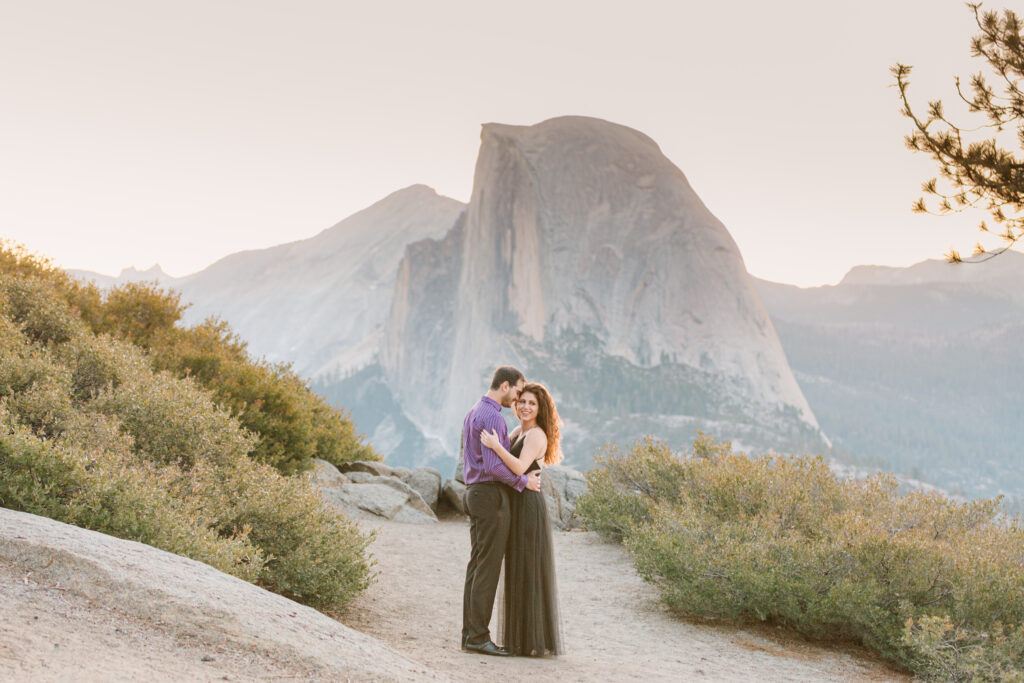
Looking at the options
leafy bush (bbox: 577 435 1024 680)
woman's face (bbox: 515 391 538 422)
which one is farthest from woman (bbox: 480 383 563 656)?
leafy bush (bbox: 577 435 1024 680)

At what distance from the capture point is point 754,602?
8867mm

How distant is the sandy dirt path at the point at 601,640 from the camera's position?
22.1 ft

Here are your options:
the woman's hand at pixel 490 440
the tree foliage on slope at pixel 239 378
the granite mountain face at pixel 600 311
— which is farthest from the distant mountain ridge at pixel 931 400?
the woman's hand at pixel 490 440

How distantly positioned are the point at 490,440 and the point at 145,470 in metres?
3.79

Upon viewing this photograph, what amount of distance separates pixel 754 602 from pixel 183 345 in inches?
485

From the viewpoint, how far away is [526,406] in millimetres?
6848

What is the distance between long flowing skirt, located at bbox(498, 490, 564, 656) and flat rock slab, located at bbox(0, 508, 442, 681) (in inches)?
65.1

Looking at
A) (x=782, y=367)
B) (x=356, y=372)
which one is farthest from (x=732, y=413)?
(x=356, y=372)

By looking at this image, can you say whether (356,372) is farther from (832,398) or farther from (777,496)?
(777,496)

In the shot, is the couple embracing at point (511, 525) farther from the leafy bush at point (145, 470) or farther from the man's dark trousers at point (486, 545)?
the leafy bush at point (145, 470)

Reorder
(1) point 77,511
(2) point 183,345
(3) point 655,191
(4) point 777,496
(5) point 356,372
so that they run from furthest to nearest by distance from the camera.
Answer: (5) point 356,372, (3) point 655,191, (2) point 183,345, (4) point 777,496, (1) point 77,511

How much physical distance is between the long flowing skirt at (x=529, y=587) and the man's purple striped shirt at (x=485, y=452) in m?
0.29

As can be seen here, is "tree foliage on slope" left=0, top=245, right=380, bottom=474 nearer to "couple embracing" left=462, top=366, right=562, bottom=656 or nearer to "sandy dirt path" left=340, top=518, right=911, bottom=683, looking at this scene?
"sandy dirt path" left=340, top=518, right=911, bottom=683

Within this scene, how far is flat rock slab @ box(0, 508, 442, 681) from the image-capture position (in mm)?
4086
